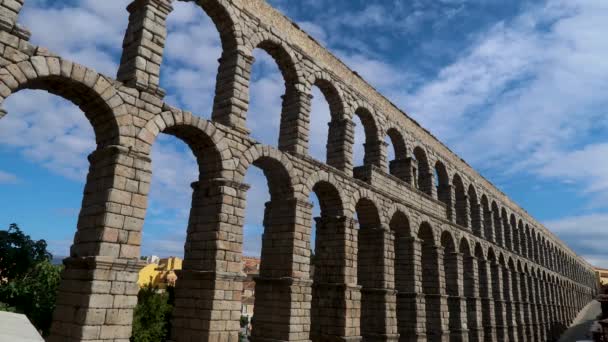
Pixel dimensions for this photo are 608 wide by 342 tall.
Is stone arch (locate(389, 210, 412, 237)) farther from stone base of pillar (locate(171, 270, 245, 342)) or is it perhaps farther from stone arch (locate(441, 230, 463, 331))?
stone base of pillar (locate(171, 270, 245, 342))

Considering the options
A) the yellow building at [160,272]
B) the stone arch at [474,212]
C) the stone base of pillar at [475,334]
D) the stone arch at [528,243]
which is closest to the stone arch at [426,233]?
the stone base of pillar at [475,334]

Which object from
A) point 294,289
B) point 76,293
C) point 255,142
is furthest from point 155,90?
point 294,289

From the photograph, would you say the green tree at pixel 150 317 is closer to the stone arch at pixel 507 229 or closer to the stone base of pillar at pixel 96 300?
the stone base of pillar at pixel 96 300

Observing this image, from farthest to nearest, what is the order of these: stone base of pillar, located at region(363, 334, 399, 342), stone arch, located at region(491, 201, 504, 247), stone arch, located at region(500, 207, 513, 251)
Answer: stone arch, located at region(500, 207, 513, 251), stone arch, located at region(491, 201, 504, 247), stone base of pillar, located at region(363, 334, 399, 342)

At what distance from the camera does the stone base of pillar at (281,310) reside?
42.0 feet

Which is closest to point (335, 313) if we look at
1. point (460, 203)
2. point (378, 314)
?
point (378, 314)

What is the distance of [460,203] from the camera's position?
28.0 m

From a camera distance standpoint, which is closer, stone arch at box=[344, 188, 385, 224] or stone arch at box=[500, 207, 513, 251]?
stone arch at box=[344, 188, 385, 224]

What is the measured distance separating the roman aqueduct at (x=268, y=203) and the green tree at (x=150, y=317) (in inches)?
418

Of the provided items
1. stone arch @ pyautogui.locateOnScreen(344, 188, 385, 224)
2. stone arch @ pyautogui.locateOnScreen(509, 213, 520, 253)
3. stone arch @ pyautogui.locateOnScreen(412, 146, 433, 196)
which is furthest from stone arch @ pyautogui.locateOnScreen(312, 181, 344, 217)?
stone arch @ pyautogui.locateOnScreen(509, 213, 520, 253)

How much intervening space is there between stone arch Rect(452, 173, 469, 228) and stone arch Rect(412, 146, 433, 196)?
4.77 meters

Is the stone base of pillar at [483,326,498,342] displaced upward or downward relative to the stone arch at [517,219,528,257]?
downward

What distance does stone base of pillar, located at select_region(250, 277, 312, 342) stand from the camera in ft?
42.0

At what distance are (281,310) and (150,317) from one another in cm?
1225
